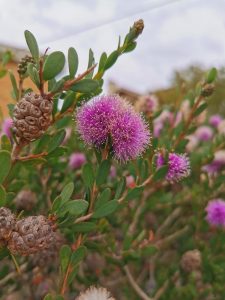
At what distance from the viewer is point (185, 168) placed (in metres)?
1.09

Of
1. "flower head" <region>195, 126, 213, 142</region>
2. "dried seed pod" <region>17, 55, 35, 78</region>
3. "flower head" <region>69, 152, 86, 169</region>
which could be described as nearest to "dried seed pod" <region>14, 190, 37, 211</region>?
"flower head" <region>69, 152, 86, 169</region>

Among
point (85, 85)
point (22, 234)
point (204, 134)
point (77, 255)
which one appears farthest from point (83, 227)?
point (204, 134)

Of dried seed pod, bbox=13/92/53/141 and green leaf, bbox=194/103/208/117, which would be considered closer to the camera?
dried seed pod, bbox=13/92/53/141

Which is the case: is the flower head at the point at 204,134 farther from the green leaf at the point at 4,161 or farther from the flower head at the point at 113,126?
the green leaf at the point at 4,161

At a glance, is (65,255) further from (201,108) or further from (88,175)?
(201,108)

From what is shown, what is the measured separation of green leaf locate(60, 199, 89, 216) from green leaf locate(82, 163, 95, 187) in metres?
0.10

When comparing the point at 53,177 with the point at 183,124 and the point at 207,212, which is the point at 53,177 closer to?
the point at 183,124

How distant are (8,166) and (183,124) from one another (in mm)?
963

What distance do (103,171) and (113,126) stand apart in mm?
98

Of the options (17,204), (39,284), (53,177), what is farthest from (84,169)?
(39,284)

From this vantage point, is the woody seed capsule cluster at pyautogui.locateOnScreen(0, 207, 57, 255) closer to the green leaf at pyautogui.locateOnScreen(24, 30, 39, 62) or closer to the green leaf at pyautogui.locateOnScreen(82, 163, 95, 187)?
the green leaf at pyautogui.locateOnScreen(82, 163, 95, 187)

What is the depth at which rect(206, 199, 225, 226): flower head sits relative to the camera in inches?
72.2

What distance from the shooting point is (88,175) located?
942 millimetres

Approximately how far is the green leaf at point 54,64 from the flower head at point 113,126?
13cm
